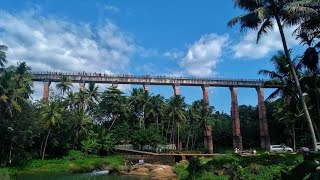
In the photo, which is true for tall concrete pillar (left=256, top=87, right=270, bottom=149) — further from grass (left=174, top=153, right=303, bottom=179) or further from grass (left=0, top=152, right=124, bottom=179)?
grass (left=174, top=153, right=303, bottom=179)

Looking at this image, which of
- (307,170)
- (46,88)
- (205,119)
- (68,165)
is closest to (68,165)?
(68,165)

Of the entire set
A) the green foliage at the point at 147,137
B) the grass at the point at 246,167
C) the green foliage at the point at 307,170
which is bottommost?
the grass at the point at 246,167

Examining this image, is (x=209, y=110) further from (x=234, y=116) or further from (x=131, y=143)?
(x=131, y=143)

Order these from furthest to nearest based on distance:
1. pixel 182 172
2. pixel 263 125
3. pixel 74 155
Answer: pixel 263 125, pixel 74 155, pixel 182 172

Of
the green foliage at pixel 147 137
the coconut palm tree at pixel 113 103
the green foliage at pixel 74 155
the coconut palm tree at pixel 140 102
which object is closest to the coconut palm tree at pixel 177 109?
the coconut palm tree at pixel 140 102

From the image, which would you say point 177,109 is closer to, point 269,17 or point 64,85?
point 64,85

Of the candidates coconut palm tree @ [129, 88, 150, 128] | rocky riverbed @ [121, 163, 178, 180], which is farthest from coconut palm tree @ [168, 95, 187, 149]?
rocky riverbed @ [121, 163, 178, 180]

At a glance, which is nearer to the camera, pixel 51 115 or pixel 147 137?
pixel 51 115

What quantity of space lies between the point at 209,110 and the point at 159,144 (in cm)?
1147

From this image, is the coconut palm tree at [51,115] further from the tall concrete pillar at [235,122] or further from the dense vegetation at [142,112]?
the tall concrete pillar at [235,122]

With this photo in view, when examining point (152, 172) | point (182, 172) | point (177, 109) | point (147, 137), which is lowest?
point (152, 172)

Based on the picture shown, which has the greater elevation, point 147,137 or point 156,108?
point 156,108

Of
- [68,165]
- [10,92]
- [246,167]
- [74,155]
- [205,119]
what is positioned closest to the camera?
[246,167]

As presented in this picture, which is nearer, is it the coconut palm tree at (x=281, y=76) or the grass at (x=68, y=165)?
the coconut palm tree at (x=281, y=76)
